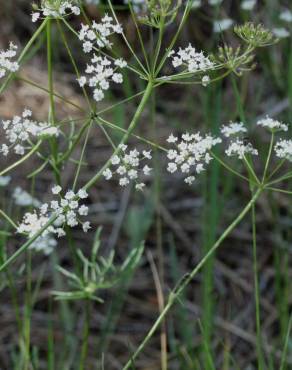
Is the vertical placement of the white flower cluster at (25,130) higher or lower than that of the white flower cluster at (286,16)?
lower

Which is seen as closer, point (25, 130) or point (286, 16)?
point (25, 130)

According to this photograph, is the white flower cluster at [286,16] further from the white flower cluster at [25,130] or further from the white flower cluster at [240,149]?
the white flower cluster at [25,130]

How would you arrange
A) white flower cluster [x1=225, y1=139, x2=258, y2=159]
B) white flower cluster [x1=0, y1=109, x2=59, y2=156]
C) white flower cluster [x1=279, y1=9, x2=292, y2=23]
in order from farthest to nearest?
1. white flower cluster [x1=279, y1=9, x2=292, y2=23]
2. white flower cluster [x1=225, y1=139, x2=258, y2=159]
3. white flower cluster [x1=0, y1=109, x2=59, y2=156]

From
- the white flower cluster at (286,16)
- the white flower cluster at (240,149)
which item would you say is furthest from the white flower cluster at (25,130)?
the white flower cluster at (286,16)

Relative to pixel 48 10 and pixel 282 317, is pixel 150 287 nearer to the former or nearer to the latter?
pixel 282 317

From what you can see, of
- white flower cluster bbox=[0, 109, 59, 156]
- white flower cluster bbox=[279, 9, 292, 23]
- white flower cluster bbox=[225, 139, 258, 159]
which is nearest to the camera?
white flower cluster bbox=[0, 109, 59, 156]

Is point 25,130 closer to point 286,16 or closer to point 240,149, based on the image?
point 240,149

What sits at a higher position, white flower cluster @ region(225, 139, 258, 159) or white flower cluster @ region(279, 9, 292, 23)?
white flower cluster @ region(279, 9, 292, 23)

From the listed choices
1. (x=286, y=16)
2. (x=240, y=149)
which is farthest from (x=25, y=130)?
(x=286, y=16)

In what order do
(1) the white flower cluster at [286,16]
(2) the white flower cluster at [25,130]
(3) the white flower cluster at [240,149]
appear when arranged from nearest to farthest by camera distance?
(2) the white flower cluster at [25,130] → (3) the white flower cluster at [240,149] → (1) the white flower cluster at [286,16]

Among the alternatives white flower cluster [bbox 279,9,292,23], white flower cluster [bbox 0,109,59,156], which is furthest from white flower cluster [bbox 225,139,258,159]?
white flower cluster [bbox 279,9,292,23]

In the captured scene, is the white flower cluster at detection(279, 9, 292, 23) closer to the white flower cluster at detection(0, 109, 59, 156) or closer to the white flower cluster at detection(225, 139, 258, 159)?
the white flower cluster at detection(225, 139, 258, 159)

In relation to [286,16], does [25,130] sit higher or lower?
lower
